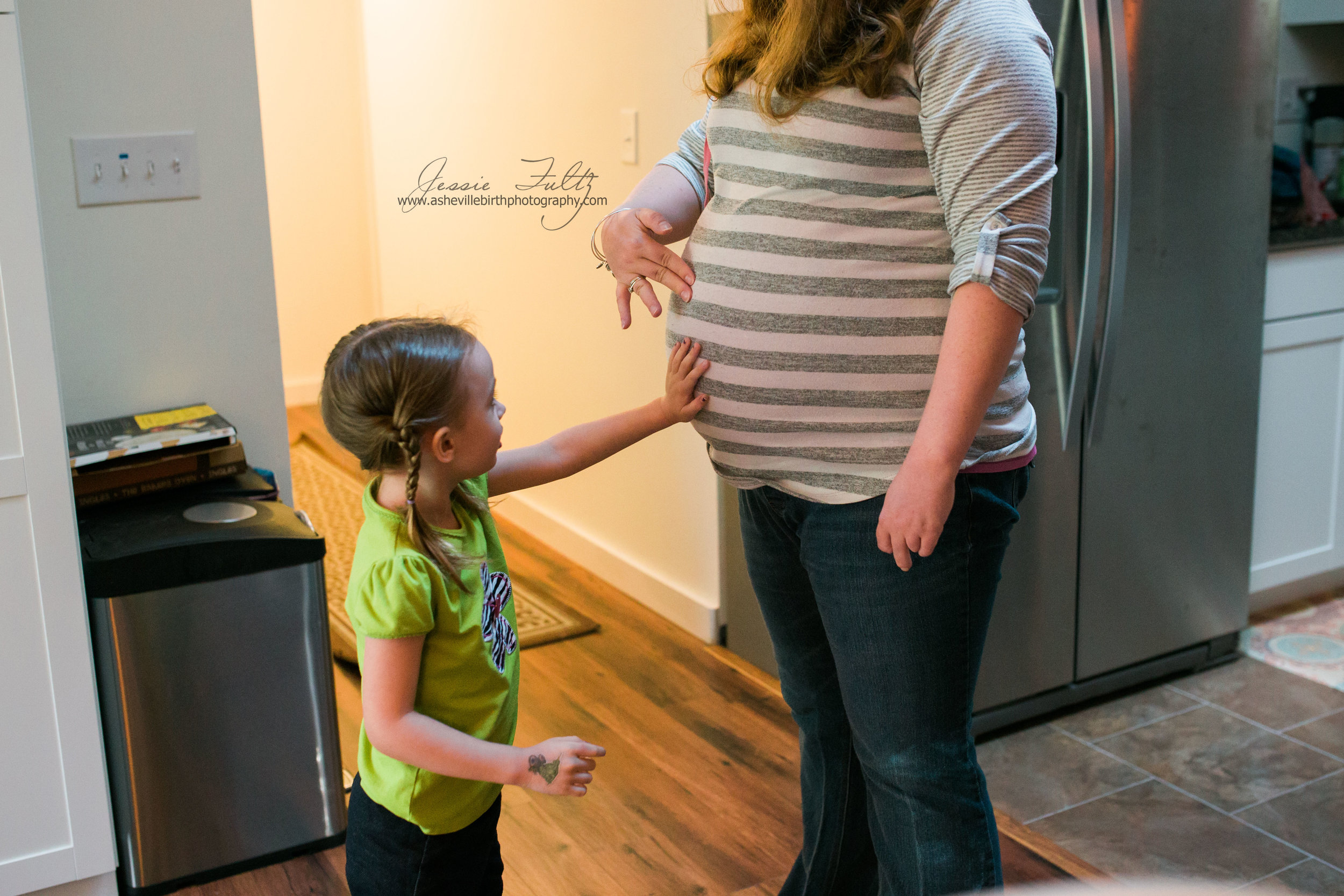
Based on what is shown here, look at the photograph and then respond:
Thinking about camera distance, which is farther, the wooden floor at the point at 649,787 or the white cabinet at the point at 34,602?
the wooden floor at the point at 649,787

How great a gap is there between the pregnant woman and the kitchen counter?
1.56 metres

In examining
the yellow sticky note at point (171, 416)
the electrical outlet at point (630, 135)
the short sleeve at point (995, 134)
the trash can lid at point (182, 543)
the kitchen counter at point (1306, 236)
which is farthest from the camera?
the electrical outlet at point (630, 135)

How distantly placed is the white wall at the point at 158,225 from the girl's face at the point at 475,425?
104 cm

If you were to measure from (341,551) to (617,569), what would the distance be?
2.47 feet

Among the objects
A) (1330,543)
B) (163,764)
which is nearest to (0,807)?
(163,764)

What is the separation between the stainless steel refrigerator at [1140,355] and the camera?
2.03 meters

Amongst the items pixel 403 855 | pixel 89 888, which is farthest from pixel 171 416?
pixel 403 855

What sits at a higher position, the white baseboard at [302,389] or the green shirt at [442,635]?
the green shirt at [442,635]

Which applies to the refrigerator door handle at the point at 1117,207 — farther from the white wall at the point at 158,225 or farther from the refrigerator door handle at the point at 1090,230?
the white wall at the point at 158,225

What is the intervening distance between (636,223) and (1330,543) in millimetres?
2210

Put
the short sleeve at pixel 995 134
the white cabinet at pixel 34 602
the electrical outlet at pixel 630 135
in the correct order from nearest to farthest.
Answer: the short sleeve at pixel 995 134 < the white cabinet at pixel 34 602 < the electrical outlet at pixel 630 135

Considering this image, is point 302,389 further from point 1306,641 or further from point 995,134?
point 995,134

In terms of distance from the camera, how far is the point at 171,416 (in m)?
1.93

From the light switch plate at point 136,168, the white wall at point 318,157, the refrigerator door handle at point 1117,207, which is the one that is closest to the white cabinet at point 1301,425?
the refrigerator door handle at point 1117,207
